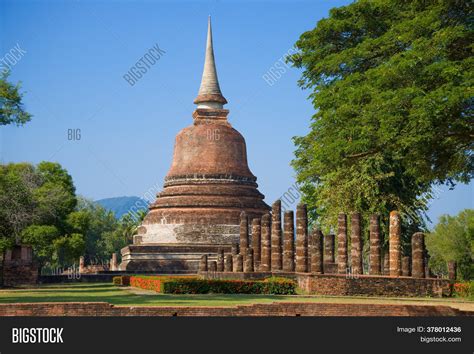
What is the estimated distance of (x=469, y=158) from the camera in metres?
23.6

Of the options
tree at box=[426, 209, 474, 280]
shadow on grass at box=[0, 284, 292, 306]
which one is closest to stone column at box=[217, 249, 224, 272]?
shadow on grass at box=[0, 284, 292, 306]

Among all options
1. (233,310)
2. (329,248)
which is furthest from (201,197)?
(233,310)

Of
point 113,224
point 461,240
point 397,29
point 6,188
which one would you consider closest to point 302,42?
point 397,29

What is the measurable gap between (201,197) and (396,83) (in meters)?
26.0

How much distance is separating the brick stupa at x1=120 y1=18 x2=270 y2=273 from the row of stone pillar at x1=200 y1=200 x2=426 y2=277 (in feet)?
13.8

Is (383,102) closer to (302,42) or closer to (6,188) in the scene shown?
(302,42)

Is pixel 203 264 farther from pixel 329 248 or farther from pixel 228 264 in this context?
pixel 329 248

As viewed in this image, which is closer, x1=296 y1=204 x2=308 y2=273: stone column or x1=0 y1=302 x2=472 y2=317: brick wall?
x1=0 y1=302 x2=472 y2=317: brick wall

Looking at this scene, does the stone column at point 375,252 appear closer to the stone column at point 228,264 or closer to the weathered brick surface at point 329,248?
the weathered brick surface at point 329,248

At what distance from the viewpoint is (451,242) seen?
5659 centimetres

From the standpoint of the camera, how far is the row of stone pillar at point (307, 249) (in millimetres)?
27375

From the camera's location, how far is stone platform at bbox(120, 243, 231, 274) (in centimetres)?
4219

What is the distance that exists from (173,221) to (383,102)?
26.9 meters

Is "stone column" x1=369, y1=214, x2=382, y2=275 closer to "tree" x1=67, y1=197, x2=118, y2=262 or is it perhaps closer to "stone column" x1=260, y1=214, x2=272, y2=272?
"stone column" x1=260, y1=214, x2=272, y2=272
